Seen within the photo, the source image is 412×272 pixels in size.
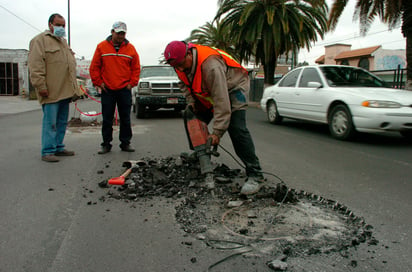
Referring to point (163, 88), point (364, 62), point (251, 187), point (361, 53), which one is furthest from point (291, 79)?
point (361, 53)

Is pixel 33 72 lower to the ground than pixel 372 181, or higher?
higher

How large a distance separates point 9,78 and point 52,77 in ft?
103

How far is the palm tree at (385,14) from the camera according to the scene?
33.3ft

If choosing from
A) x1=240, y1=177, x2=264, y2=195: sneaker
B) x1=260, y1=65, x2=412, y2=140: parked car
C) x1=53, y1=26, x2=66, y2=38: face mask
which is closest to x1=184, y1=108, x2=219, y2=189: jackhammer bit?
x1=240, y1=177, x2=264, y2=195: sneaker

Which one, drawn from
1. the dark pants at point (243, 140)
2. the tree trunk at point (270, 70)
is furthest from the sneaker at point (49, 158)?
the tree trunk at point (270, 70)

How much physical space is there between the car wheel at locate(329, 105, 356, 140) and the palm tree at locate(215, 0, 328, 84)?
33.0 feet

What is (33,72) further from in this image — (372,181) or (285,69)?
(285,69)

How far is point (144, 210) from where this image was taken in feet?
10.4

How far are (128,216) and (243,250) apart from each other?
1.14m

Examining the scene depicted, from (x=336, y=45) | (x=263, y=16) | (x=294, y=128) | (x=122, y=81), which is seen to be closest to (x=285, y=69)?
(x=336, y=45)

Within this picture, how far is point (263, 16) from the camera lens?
17.0m

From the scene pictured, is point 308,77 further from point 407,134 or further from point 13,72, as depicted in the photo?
point 13,72

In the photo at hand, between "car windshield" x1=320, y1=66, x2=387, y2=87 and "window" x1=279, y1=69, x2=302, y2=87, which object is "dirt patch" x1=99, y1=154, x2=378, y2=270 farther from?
"window" x1=279, y1=69, x2=302, y2=87

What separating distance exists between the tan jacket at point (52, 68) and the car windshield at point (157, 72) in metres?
6.58
